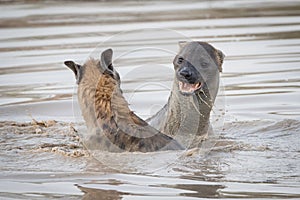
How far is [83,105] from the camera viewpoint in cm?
760

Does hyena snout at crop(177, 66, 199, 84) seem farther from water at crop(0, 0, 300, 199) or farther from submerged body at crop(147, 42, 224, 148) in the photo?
water at crop(0, 0, 300, 199)

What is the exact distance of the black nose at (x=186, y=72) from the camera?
25.8ft

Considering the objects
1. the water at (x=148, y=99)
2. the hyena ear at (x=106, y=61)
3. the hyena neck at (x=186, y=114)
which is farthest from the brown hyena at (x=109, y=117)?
the hyena neck at (x=186, y=114)

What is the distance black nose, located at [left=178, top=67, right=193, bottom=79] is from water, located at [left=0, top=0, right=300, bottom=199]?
28.5 inches

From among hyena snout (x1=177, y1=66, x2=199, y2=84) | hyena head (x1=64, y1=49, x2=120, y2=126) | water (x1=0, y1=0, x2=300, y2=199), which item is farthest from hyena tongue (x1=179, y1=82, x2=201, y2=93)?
hyena head (x1=64, y1=49, x2=120, y2=126)

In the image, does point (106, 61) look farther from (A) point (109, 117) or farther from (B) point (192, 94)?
(B) point (192, 94)

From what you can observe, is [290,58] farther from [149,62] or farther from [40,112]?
[40,112]

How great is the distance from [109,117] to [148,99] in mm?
3510

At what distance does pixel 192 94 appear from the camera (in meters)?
8.20

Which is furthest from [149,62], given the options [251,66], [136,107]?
[136,107]

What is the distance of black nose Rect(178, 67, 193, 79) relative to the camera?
786cm

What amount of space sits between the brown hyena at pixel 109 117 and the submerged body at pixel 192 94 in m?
0.69

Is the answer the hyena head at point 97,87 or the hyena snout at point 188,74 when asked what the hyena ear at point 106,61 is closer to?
the hyena head at point 97,87

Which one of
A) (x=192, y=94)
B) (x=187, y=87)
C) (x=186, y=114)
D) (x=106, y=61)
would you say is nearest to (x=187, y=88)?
(x=187, y=87)
